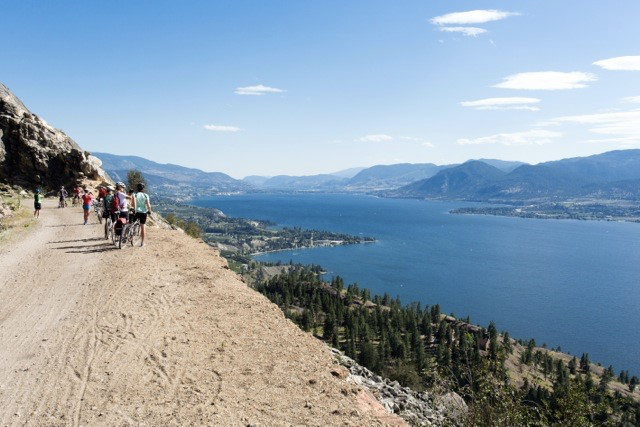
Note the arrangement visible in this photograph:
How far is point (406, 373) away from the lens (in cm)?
7300

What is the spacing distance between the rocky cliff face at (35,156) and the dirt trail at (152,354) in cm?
3388

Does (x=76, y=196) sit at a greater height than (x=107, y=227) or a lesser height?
greater

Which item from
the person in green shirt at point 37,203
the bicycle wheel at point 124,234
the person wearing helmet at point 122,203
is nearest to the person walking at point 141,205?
the person wearing helmet at point 122,203

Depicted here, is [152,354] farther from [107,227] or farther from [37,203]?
[37,203]

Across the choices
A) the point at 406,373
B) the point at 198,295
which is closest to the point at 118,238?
the point at 198,295

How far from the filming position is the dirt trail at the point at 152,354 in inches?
360

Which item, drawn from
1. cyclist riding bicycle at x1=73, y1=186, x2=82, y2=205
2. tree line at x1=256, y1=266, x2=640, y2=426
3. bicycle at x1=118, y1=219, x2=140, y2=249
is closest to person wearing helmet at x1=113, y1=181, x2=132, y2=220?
bicycle at x1=118, y1=219, x2=140, y2=249

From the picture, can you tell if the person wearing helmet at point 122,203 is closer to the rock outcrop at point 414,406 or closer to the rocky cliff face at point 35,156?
the rock outcrop at point 414,406

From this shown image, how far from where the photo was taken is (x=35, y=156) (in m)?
47.8

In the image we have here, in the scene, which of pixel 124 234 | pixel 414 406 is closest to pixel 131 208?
pixel 124 234

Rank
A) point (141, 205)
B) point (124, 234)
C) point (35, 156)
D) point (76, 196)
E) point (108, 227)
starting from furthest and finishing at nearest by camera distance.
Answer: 1. point (35, 156)
2. point (76, 196)
3. point (108, 227)
4. point (124, 234)
5. point (141, 205)

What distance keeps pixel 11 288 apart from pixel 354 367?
13976mm

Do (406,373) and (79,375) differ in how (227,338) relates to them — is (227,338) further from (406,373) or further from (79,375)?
(406,373)

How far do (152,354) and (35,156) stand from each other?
4707 centimetres
